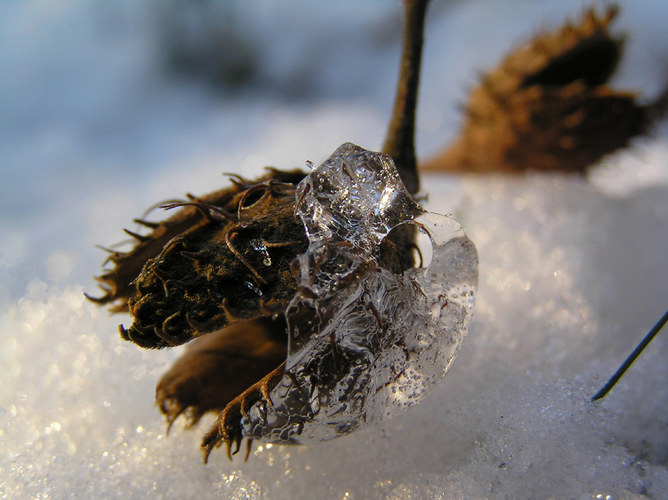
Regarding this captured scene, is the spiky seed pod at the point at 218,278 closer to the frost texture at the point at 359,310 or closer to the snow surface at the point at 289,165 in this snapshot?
the frost texture at the point at 359,310

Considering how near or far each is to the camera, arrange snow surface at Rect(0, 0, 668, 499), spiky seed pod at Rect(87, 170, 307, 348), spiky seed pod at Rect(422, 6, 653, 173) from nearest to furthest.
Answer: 1. spiky seed pod at Rect(87, 170, 307, 348)
2. snow surface at Rect(0, 0, 668, 499)
3. spiky seed pod at Rect(422, 6, 653, 173)

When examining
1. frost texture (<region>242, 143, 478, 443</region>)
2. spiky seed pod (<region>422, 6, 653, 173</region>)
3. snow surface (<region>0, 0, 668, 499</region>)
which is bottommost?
snow surface (<region>0, 0, 668, 499</region>)

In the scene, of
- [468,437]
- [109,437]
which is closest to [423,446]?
[468,437]

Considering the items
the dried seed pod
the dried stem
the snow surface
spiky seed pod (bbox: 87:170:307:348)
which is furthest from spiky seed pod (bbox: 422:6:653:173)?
spiky seed pod (bbox: 87:170:307:348)

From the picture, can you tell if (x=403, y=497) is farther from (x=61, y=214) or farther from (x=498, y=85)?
(x=61, y=214)

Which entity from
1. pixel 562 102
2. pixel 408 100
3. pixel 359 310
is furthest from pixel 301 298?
pixel 562 102

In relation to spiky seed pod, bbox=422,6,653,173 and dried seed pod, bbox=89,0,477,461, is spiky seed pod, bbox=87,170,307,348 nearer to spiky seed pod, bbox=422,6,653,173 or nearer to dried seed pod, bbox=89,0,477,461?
dried seed pod, bbox=89,0,477,461

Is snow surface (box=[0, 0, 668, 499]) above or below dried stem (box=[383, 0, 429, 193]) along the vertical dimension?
below
